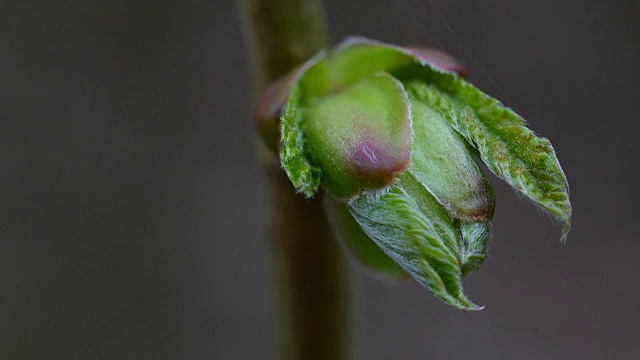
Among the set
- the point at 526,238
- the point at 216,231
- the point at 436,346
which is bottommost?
the point at 436,346

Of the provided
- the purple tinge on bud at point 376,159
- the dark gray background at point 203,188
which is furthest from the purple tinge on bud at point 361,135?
the dark gray background at point 203,188

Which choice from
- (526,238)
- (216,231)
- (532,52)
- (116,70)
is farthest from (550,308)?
(116,70)

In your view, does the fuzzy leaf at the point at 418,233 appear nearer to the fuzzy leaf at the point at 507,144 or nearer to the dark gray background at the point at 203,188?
the fuzzy leaf at the point at 507,144

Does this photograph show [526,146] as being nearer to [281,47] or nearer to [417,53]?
[417,53]

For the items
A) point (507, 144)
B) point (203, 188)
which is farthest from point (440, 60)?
point (203, 188)

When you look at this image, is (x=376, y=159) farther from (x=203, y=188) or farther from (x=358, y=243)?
(x=203, y=188)

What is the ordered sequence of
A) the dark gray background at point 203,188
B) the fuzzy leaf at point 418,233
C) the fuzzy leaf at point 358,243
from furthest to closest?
1. the dark gray background at point 203,188
2. the fuzzy leaf at point 358,243
3. the fuzzy leaf at point 418,233

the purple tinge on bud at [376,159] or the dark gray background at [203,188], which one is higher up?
the purple tinge on bud at [376,159]
